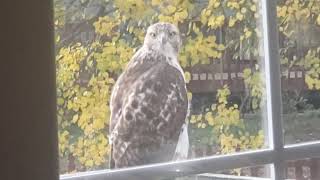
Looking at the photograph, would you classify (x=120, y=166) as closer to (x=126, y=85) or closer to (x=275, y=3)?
(x=126, y=85)

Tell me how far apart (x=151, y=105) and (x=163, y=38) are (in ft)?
0.64

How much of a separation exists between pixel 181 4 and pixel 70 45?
37 centimetres

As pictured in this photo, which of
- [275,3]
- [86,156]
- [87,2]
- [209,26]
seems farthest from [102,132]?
[275,3]

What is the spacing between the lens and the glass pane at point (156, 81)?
153 centimetres

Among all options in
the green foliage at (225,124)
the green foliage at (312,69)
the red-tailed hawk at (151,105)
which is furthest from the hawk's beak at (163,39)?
the green foliage at (312,69)

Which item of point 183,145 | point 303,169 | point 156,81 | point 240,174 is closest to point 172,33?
point 156,81

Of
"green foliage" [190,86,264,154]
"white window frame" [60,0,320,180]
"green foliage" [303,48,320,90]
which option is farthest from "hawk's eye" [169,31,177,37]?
"green foliage" [303,48,320,90]

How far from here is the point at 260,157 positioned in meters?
1.83

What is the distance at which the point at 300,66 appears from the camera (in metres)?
1.93

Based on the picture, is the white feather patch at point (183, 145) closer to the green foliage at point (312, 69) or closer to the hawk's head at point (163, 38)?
the hawk's head at point (163, 38)

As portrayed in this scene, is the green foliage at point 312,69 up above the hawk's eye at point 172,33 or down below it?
below

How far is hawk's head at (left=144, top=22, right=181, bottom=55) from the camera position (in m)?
1.64

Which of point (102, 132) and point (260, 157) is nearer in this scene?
point (102, 132)

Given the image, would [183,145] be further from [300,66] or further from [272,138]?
[300,66]
